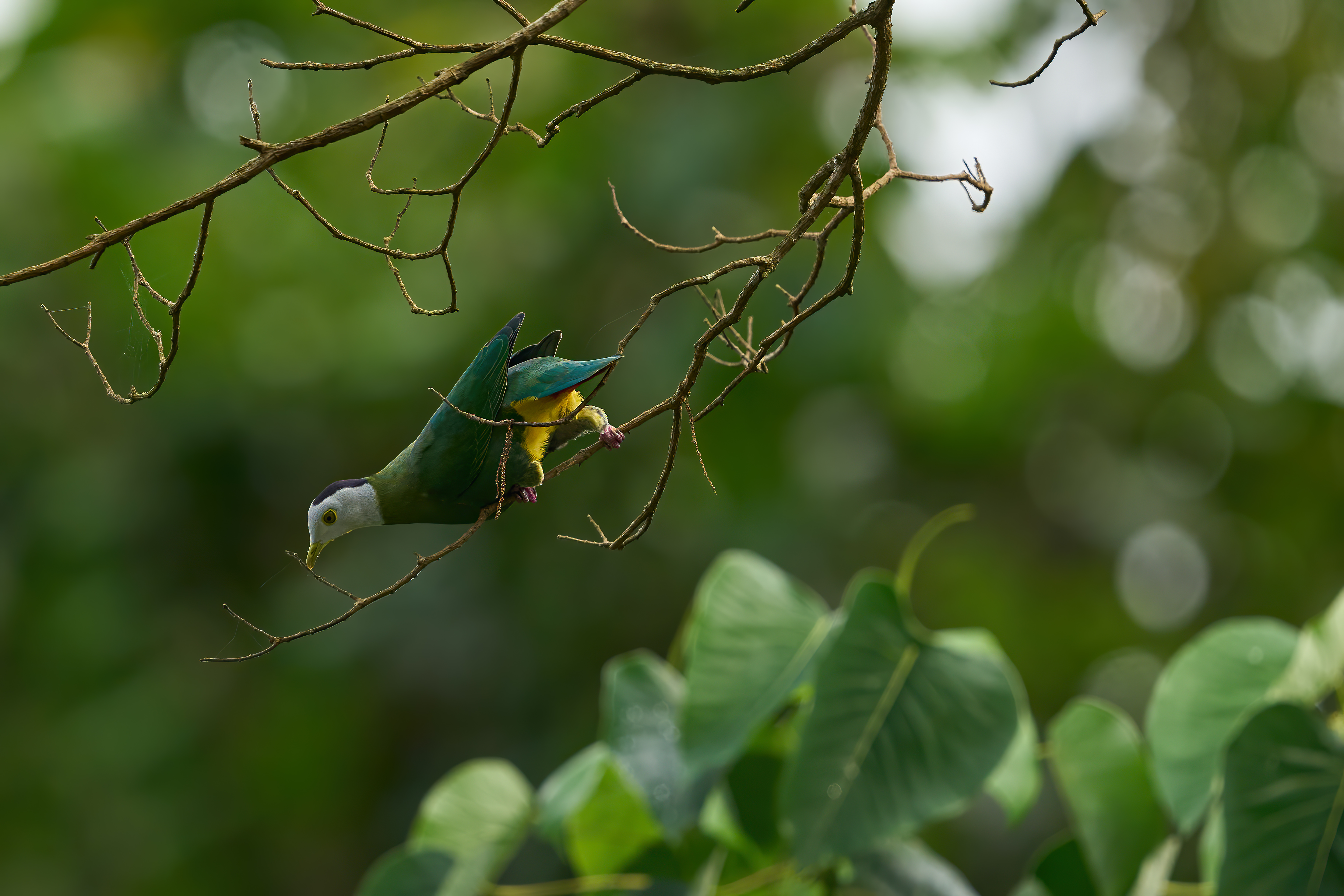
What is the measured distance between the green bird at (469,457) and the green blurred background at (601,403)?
13.0 ft

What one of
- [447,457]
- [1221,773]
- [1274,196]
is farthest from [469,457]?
[1274,196]

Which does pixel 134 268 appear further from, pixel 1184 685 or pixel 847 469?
pixel 847 469

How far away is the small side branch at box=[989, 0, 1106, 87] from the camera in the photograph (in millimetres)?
1048

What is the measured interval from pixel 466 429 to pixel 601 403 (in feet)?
13.8

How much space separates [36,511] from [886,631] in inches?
232

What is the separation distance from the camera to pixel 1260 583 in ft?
20.6

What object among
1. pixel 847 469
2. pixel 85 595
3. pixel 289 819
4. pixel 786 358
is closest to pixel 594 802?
pixel 786 358

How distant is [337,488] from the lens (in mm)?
1030

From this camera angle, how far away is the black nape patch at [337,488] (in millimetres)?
1016

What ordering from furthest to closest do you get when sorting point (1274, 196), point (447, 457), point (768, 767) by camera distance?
point (1274, 196) → point (768, 767) → point (447, 457)

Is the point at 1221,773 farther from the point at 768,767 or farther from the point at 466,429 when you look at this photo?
the point at 466,429

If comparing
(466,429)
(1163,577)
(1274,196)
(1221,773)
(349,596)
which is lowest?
(1163,577)

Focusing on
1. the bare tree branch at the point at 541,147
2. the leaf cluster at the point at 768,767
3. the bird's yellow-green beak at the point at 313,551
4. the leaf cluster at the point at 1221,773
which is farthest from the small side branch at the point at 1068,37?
the leaf cluster at the point at 1221,773

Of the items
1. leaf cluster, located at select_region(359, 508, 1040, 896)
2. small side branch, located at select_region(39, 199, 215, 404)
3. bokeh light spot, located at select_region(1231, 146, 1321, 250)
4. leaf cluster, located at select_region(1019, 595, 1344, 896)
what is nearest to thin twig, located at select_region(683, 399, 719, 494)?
small side branch, located at select_region(39, 199, 215, 404)
